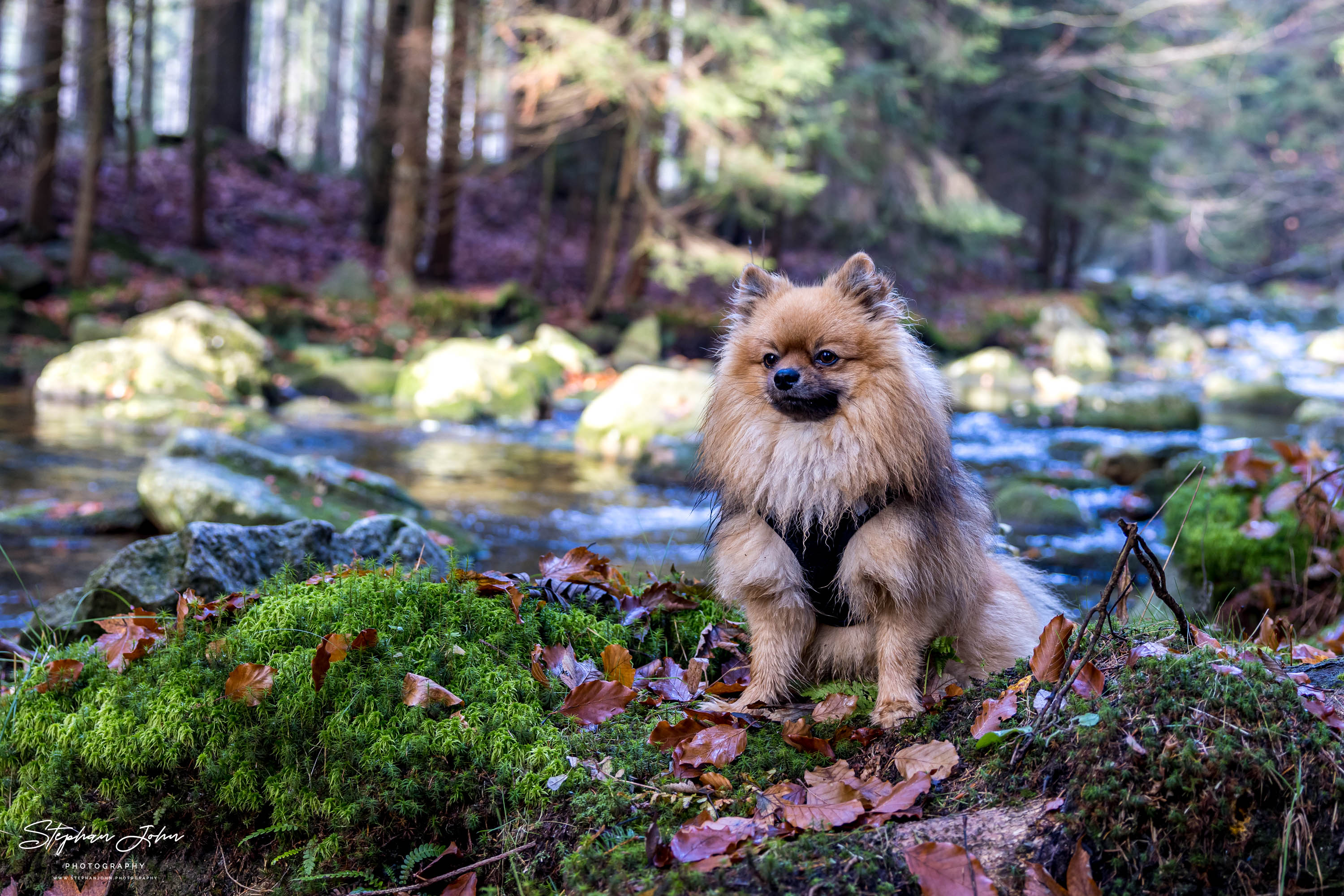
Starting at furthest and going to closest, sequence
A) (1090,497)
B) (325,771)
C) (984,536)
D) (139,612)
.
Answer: (1090,497) → (139,612) → (984,536) → (325,771)

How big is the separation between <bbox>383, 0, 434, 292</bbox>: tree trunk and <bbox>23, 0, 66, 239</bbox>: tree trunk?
6.30 meters

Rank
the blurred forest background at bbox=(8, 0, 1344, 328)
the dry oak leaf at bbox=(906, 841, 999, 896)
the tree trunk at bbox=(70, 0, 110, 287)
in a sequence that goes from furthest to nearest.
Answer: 1. the blurred forest background at bbox=(8, 0, 1344, 328)
2. the tree trunk at bbox=(70, 0, 110, 287)
3. the dry oak leaf at bbox=(906, 841, 999, 896)

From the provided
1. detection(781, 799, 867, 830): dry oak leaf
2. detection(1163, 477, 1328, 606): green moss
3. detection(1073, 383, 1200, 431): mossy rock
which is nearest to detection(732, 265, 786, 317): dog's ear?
detection(781, 799, 867, 830): dry oak leaf

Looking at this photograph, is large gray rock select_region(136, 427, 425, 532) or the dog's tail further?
large gray rock select_region(136, 427, 425, 532)

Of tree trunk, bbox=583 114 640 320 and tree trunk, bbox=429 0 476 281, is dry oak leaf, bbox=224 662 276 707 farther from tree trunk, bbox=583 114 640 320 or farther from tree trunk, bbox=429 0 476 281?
tree trunk, bbox=429 0 476 281

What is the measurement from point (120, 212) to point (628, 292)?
1264cm

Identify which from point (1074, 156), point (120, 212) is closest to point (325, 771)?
point (120, 212)

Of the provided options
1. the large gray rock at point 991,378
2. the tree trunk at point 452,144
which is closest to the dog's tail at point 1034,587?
the large gray rock at point 991,378

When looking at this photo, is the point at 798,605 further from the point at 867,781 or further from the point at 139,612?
the point at 139,612

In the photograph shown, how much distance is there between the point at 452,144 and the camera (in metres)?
21.4

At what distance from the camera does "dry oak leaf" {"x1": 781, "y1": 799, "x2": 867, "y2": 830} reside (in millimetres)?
2494

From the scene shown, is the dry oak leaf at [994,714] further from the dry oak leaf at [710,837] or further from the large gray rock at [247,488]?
the large gray rock at [247,488]

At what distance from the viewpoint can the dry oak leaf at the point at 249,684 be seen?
3037 millimetres

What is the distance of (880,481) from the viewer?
3.20 metres
